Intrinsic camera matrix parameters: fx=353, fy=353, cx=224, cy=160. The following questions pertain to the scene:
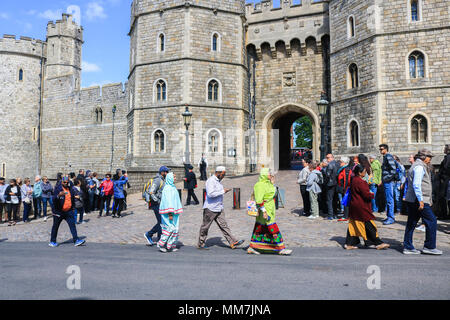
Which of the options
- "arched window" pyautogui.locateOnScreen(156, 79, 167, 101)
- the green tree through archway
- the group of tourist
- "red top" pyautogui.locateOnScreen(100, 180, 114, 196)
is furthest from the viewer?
the green tree through archway

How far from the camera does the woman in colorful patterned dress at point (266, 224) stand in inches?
232

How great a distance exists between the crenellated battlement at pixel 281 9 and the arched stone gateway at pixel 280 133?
552cm

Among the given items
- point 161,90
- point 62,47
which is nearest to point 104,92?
point 62,47

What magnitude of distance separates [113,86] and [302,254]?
26.3 m

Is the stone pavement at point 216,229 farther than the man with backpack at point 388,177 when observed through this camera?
No

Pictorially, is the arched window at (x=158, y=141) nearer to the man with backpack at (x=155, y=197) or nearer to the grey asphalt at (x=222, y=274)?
the man with backpack at (x=155, y=197)

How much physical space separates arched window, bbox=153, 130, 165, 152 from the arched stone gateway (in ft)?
21.1

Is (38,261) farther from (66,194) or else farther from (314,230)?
(314,230)

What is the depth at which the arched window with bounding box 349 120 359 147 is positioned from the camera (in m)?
18.1

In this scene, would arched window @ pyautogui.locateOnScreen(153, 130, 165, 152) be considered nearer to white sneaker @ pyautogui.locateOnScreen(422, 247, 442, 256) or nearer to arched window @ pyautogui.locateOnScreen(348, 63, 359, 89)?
arched window @ pyautogui.locateOnScreen(348, 63, 359, 89)

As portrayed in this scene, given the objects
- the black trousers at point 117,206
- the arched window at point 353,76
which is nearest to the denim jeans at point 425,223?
the black trousers at point 117,206

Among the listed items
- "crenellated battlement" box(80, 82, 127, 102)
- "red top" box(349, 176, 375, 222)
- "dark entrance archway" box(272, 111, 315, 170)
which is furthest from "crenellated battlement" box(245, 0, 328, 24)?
"red top" box(349, 176, 375, 222)

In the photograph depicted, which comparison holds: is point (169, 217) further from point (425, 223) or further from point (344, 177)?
point (344, 177)
